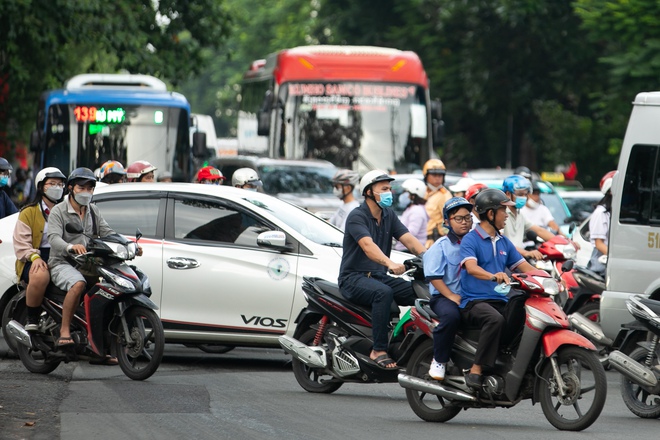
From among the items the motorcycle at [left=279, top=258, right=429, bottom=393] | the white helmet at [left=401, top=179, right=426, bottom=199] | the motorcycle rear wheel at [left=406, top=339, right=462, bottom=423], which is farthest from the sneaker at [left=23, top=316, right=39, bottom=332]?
the white helmet at [left=401, top=179, right=426, bottom=199]

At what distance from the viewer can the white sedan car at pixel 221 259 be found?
12.0 meters

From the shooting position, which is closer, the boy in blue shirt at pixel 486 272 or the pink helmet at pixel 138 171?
the boy in blue shirt at pixel 486 272

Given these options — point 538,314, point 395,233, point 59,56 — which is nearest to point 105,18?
point 59,56

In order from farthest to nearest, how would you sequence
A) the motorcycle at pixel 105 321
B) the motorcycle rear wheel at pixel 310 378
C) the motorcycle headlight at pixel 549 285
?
1. the motorcycle at pixel 105 321
2. the motorcycle rear wheel at pixel 310 378
3. the motorcycle headlight at pixel 549 285

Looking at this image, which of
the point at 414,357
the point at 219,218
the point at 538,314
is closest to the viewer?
the point at 538,314

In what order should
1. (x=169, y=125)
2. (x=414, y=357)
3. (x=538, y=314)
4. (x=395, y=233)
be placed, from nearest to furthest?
(x=538, y=314), (x=414, y=357), (x=395, y=233), (x=169, y=125)

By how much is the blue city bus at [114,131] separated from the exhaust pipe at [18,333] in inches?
417

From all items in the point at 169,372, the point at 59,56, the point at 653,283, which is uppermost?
the point at 59,56

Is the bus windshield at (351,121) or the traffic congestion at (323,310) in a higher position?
the bus windshield at (351,121)

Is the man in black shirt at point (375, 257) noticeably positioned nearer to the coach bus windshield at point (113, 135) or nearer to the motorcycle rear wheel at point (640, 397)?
the motorcycle rear wheel at point (640, 397)

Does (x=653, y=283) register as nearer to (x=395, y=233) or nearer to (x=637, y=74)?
(x=395, y=233)

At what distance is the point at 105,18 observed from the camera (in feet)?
93.9

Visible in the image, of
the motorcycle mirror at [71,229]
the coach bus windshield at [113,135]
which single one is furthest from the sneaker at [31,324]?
the coach bus windshield at [113,135]

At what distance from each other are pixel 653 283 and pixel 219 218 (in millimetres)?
3755
